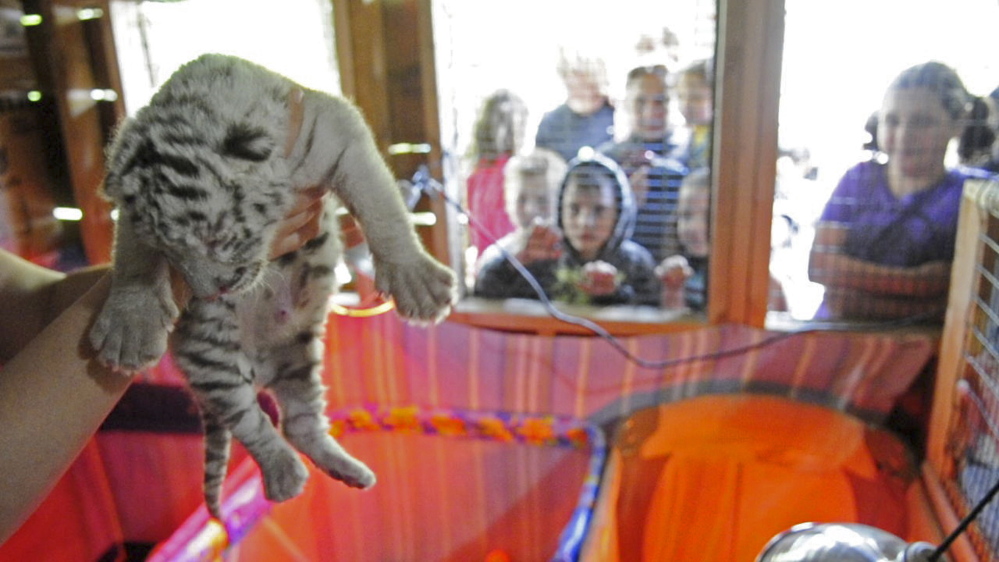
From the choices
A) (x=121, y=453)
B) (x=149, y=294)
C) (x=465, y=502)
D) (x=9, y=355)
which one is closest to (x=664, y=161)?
(x=465, y=502)

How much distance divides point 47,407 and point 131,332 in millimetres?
98

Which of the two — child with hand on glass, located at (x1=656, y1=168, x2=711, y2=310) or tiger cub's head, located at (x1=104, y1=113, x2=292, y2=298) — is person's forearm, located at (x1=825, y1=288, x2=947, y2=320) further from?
tiger cub's head, located at (x1=104, y1=113, x2=292, y2=298)

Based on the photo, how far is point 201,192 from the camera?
576mm

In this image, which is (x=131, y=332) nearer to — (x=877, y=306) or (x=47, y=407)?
(x=47, y=407)

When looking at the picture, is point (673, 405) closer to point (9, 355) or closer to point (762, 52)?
point (762, 52)

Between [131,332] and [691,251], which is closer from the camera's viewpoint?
[131,332]

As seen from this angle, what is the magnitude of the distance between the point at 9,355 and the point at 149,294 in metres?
0.44

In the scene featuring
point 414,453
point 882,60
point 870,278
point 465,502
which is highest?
point 882,60

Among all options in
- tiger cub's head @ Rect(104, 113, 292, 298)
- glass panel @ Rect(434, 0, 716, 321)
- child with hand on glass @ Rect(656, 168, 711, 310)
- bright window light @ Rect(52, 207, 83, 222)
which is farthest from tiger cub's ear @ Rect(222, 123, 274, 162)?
bright window light @ Rect(52, 207, 83, 222)

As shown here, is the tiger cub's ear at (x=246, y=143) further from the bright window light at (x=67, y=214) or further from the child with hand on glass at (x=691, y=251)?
the bright window light at (x=67, y=214)

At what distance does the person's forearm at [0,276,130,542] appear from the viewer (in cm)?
63

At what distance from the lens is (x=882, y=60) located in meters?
1.25

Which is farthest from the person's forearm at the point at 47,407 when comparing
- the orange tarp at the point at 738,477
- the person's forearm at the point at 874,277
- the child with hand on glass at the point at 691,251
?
the person's forearm at the point at 874,277

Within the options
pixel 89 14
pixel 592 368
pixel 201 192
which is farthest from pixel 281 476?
pixel 89 14
